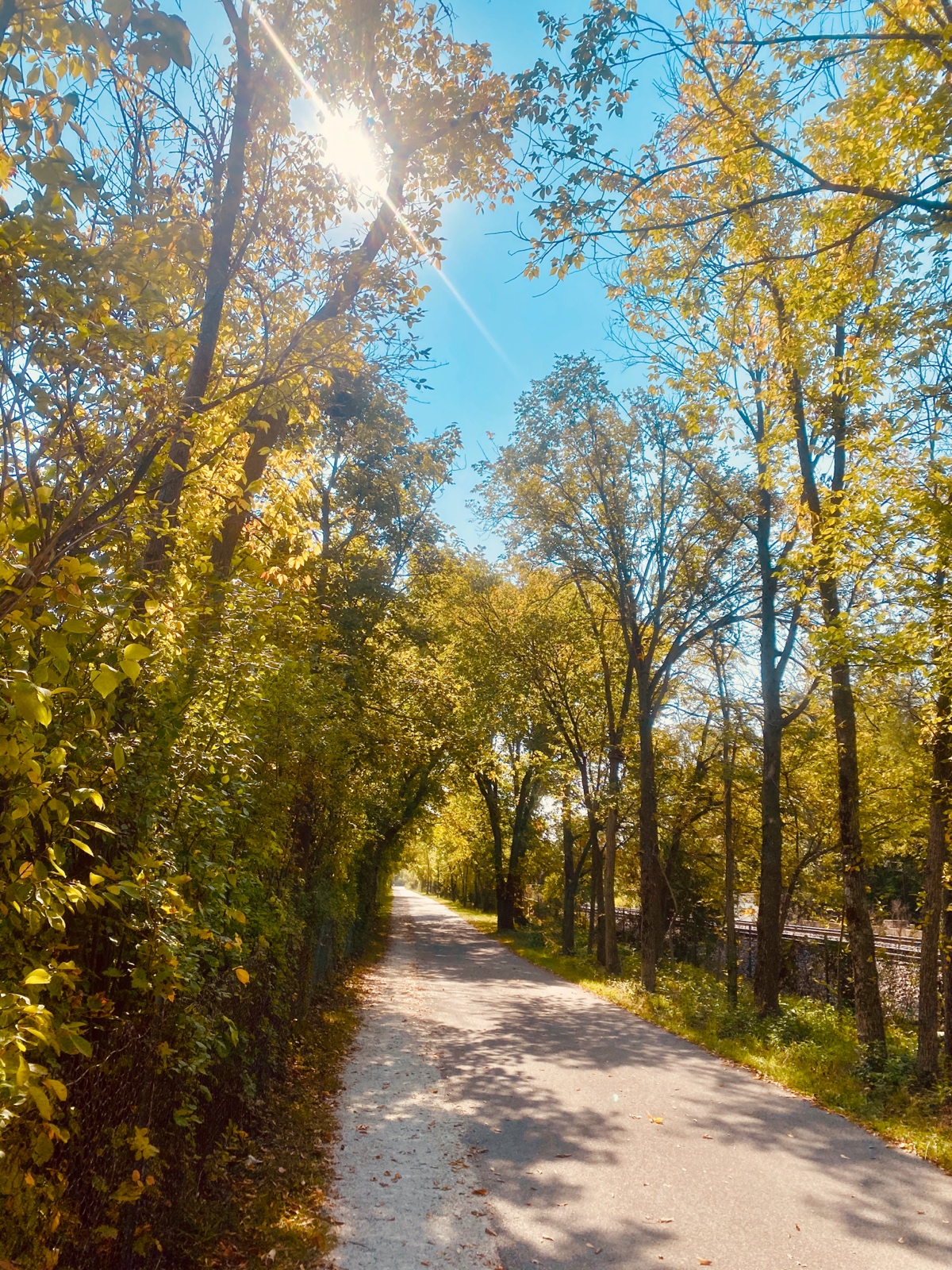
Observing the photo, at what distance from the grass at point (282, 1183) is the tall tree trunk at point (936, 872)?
7.26 m

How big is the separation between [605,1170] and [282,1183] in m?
2.47

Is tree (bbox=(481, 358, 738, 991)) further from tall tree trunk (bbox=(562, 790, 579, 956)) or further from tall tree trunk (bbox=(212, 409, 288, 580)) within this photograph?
tall tree trunk (bbox=(212, 409, 288, 580))

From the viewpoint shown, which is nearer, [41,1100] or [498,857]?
[41,1100]

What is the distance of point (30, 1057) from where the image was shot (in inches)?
114

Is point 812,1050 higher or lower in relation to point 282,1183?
lower

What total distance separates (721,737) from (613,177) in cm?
1506

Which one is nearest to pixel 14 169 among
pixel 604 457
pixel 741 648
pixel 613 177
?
pixel 613 177

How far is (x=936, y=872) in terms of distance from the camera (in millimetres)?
9711

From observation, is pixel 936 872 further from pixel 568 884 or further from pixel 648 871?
pixel 568 884

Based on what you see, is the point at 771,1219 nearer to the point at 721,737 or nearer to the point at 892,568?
the point at 892,568

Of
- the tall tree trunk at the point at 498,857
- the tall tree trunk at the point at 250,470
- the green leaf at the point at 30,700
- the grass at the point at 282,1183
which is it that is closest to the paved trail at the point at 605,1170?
the grass at the point at 282,1183

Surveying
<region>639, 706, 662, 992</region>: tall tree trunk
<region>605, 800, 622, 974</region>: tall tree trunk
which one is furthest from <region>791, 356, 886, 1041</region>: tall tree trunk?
<region>605, 800, 622, 974</region>: tall tree trunk

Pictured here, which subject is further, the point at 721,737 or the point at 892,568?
the point at 721,737

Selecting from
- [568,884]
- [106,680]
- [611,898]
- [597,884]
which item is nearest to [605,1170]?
[106,680]
